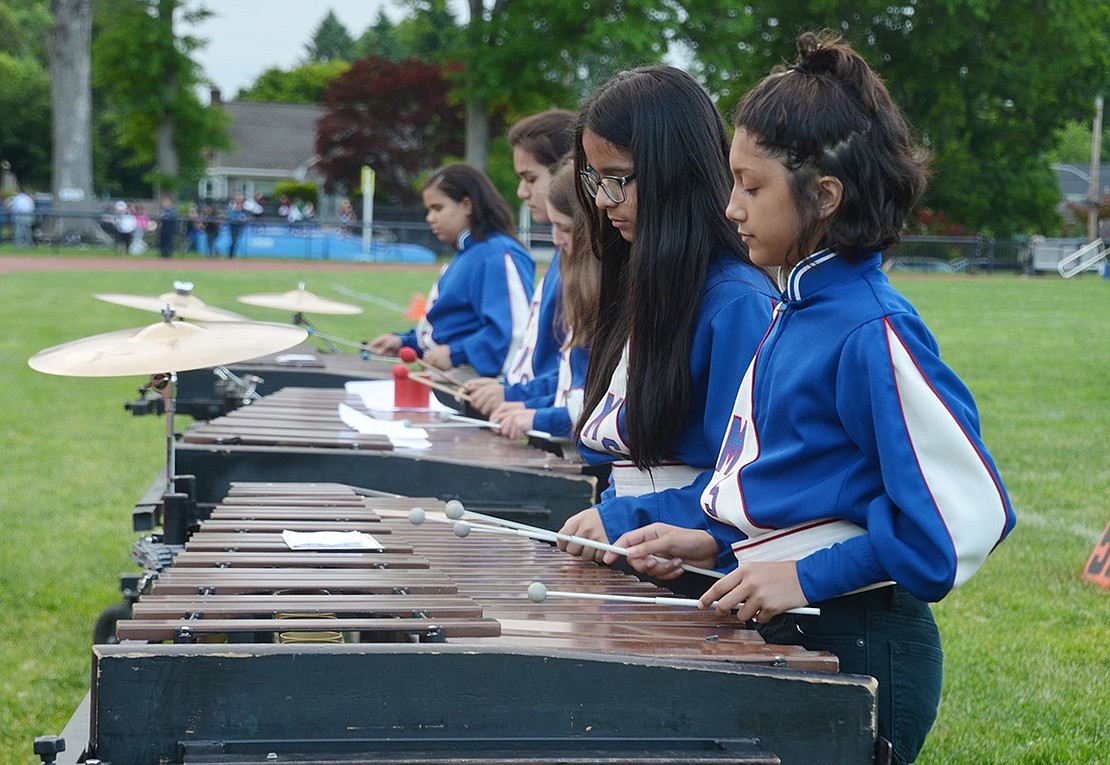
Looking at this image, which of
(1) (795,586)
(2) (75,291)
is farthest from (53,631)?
(2) (75,291)

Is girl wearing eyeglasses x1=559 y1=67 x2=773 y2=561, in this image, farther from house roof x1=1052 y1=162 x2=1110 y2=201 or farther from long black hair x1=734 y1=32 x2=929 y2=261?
house roof x1=1052 y1=162 x2=1110 y2=201

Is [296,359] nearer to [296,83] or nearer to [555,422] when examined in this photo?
[555,422]

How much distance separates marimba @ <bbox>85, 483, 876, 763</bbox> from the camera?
2303 millimetres

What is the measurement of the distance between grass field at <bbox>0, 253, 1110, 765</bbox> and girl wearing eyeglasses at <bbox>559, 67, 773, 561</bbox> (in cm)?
157

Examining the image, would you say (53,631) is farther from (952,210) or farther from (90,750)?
(952,210)

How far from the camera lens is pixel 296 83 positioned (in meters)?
91.8

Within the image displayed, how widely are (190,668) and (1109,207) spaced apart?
176 feet

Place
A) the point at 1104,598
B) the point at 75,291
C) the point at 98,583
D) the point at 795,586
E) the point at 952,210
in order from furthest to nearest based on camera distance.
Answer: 1. the point at 952,210
2. the point at 75,291
3. the point at 98,583
4. the point at 1104,598
5. the point at 795,586

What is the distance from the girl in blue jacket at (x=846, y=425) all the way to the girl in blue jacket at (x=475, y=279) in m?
4.64

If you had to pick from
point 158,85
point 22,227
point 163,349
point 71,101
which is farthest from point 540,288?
point 158,85

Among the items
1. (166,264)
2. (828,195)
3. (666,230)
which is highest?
(828,195)

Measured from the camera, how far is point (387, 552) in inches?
126

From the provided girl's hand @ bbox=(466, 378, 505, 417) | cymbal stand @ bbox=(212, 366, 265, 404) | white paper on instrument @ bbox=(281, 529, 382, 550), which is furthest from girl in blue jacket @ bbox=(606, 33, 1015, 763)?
cymbal stand @ bbox=(212, 366, 265, 404)

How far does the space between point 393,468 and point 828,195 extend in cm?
257
